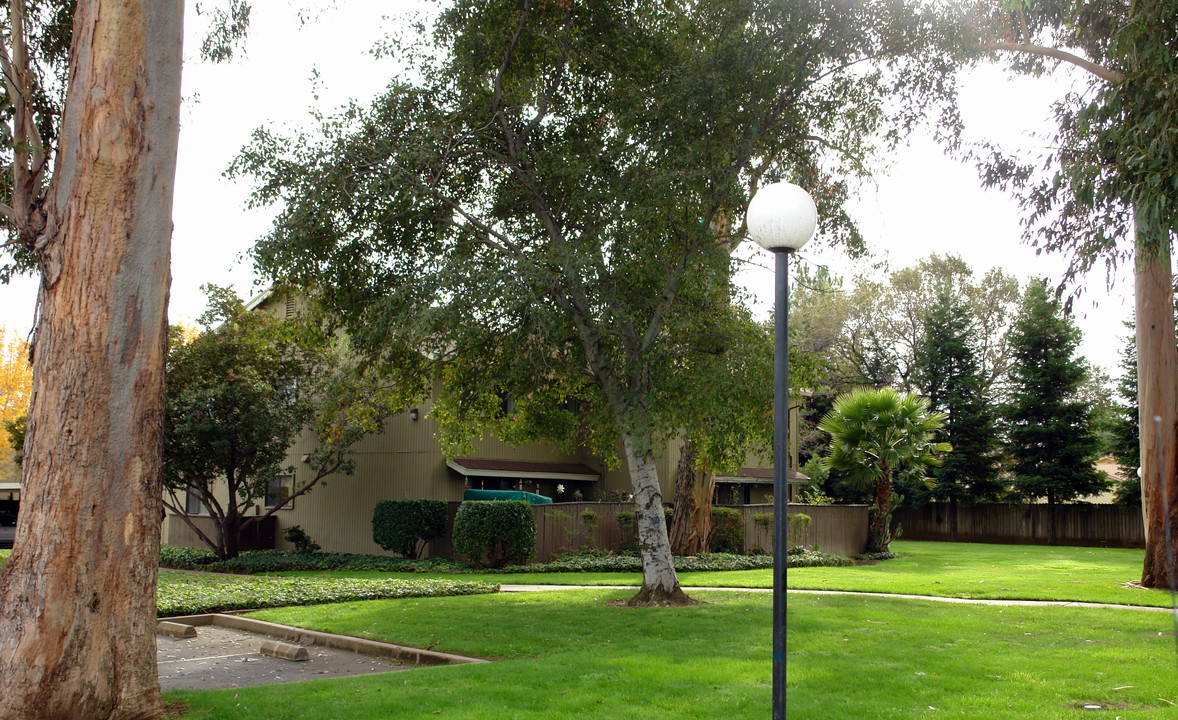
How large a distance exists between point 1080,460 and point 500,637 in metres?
31.6

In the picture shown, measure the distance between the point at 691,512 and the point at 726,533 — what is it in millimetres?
2231

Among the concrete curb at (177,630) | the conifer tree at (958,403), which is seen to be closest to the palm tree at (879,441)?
the conifer tree at (958,403)

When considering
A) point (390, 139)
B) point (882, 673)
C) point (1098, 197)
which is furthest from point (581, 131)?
point (882, 673)

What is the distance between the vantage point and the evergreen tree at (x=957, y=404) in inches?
1544

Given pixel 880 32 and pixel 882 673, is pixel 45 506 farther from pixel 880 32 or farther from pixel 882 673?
pixel 880 32

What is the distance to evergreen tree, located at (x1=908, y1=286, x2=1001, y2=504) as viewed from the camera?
1544 inches

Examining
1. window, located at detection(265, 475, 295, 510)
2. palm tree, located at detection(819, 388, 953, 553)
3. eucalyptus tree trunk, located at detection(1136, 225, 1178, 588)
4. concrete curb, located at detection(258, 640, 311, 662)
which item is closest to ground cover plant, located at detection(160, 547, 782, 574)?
palm tree, located at detection(819, 388, 953, 553)

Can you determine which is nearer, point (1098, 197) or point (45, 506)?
point (45, 506)

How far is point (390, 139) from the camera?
14.0 meters

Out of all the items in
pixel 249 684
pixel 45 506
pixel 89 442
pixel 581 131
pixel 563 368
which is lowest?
pixel 249 684

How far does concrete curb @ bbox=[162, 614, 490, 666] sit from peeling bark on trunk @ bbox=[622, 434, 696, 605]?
15.3 ft

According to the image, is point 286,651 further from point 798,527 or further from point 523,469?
point 798,527

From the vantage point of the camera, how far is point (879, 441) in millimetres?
26203

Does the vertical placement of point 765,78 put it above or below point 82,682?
above
